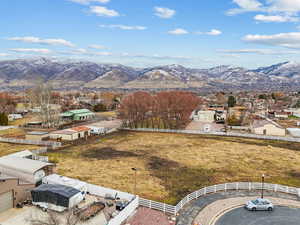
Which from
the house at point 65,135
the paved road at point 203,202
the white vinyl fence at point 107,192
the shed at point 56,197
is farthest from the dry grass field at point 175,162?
the house at point 65,135

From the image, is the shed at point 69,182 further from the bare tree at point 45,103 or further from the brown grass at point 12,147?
the bare tree at point 45,103

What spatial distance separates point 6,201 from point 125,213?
931cm

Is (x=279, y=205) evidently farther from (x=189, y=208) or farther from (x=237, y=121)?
(x=237, y=121)

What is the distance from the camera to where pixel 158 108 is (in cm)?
5616

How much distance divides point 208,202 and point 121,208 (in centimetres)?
738

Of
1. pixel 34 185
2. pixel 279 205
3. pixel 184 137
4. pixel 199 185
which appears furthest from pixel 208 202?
pixel 184 137

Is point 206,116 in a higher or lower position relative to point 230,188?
higher

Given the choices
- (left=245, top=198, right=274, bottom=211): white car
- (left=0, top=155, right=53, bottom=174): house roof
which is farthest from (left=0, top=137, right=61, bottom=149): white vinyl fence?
(left=245, top=198, right=274, bottom=211): white car

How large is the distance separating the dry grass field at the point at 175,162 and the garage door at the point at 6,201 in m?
7.58

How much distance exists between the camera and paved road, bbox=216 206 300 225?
16781 mm

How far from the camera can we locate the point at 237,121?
60719mm

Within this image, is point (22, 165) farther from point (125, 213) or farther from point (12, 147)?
point (12, 147)

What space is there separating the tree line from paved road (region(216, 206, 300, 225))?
37324 millimetres

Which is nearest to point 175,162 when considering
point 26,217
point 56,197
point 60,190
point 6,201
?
point 60,190
